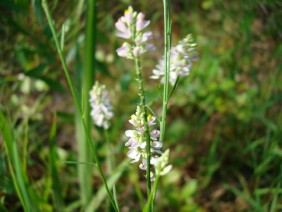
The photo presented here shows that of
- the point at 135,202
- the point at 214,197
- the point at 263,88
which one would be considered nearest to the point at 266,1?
the point at 263,88

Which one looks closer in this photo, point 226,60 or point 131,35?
point 131,35

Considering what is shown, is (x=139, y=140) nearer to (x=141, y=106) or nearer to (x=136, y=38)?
(x=141, y=106)

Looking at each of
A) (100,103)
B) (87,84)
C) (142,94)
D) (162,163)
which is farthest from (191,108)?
(162,163)

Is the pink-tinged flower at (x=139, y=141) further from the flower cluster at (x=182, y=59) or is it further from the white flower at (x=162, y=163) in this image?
the flower cluster at (x=182, y=59)

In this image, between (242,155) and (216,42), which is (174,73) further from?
(216,42)

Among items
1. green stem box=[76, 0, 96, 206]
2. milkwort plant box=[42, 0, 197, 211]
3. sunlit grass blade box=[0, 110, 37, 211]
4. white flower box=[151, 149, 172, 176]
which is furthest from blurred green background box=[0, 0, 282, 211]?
white flower box=[151, 149, 172, 176]

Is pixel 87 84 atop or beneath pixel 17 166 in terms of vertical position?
atop
